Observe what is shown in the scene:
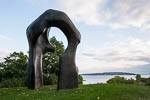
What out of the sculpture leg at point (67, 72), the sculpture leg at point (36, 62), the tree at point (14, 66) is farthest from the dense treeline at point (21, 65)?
the sculpture leg at point (67, 72)

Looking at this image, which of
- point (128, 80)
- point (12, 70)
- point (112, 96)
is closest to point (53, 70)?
point (12, 70)

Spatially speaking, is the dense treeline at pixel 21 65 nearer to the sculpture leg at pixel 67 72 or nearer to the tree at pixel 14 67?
the tree at pixel 14 67

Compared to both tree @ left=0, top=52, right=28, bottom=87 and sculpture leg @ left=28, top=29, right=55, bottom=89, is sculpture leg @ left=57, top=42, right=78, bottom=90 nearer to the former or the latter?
sculpture leg @ left=28, top=29, right=55, bottom=89

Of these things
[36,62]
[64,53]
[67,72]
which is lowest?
[67,72]

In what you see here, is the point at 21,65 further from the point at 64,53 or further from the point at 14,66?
the point at 64,53

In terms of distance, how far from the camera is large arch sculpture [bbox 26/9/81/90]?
36.1ft

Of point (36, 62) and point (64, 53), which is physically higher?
point (64, 53)

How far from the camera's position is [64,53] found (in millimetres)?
11305

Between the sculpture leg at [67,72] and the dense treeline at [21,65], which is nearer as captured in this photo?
the sculpture leg at [67,72]

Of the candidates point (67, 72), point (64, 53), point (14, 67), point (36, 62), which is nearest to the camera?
point (67, 72)

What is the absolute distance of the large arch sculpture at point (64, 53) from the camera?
11.0 metres

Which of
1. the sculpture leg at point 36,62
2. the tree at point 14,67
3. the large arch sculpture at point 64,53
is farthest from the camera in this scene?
the tree at point 14,67

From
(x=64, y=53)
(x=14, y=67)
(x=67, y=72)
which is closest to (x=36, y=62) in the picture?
(x=64, y=53)

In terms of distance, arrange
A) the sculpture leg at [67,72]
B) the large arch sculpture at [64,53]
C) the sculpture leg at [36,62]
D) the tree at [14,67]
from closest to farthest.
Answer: the sculpture leg at [67,72]
the large arch sculpture at [64,53]
the sculpture leg at [36,62]
the tree at [14,67]
